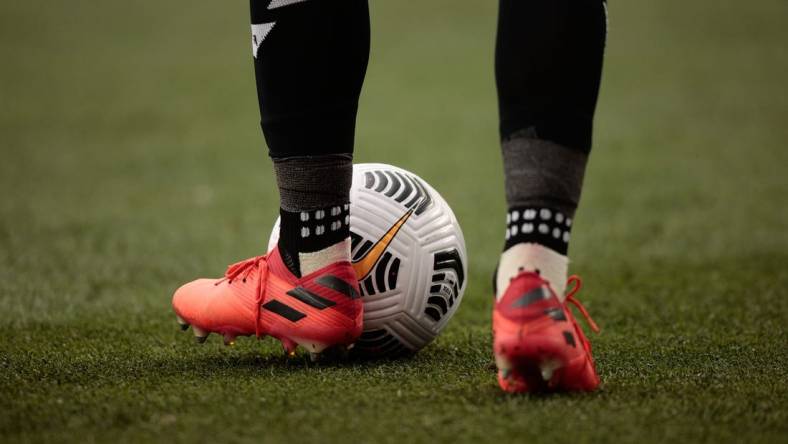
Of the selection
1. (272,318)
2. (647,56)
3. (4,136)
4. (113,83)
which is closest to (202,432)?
(272,318)

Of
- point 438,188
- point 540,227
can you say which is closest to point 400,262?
point 540,227

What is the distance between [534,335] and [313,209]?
458 millimetres

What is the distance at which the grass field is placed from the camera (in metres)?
1.20

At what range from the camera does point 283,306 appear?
152cm

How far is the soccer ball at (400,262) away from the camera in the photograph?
164 centimetres

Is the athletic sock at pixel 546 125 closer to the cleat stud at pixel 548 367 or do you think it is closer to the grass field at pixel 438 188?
the cleat stud at pixel 548 367

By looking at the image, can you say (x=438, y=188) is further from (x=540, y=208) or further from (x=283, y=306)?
(x=540, y=208)

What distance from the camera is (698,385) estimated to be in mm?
1352

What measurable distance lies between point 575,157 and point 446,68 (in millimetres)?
8297

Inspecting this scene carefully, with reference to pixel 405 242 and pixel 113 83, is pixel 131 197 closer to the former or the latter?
pixel 405 242

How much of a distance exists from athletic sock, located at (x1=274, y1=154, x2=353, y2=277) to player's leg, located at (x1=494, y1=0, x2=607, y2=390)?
0.34 meters

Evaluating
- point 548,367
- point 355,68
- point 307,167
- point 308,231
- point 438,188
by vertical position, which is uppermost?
point 355,68

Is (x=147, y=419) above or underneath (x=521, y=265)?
underneath

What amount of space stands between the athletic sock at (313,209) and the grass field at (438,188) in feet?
0.62
